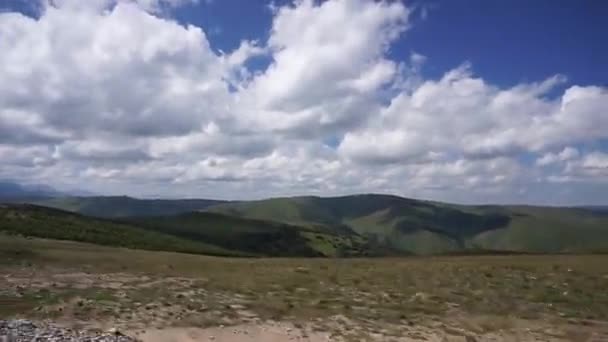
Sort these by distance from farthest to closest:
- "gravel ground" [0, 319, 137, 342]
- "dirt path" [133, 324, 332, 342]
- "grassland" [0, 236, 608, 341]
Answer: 1. "grassland" [0, 236, 608, 341]
2. "dirt path" [133, 324, 332, 342]
3. "gravel ground" [0, 319, 137, 342]

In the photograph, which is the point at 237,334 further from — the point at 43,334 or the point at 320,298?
the point at 320,298

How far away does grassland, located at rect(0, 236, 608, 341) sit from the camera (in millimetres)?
22328

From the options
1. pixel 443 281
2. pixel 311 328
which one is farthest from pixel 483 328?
pixel 443 281

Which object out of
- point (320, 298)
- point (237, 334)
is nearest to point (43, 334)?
point (237, 334)

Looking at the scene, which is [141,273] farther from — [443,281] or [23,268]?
[443,281]

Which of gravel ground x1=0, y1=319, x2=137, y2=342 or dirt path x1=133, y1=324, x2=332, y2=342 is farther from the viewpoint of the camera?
dirt path x1=133, y1=324, x2=332, y2=342

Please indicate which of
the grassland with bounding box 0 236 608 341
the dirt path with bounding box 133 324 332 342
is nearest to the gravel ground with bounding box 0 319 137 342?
the dirt path with bounding box 133 324 332 342

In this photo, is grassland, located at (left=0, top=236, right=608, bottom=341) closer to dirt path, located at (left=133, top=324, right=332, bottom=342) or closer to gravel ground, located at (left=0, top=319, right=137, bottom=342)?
dirt path, located at (left=133, top=324, right=332, bottom=342)

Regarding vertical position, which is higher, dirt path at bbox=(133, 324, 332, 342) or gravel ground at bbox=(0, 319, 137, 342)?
gravel ground at bbox=(0, 319, 137, 342)

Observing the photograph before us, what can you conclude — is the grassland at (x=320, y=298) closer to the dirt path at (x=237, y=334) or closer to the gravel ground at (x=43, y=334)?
the dirt path at (x=237, y=334)

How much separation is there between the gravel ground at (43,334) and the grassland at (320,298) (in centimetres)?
197

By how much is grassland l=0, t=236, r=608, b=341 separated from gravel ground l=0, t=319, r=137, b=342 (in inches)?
77.7

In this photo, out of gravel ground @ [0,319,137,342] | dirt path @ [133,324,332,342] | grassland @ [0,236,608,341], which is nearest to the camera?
gravel ground @ [0,319,137,342]

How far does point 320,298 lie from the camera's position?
29.5 meters
